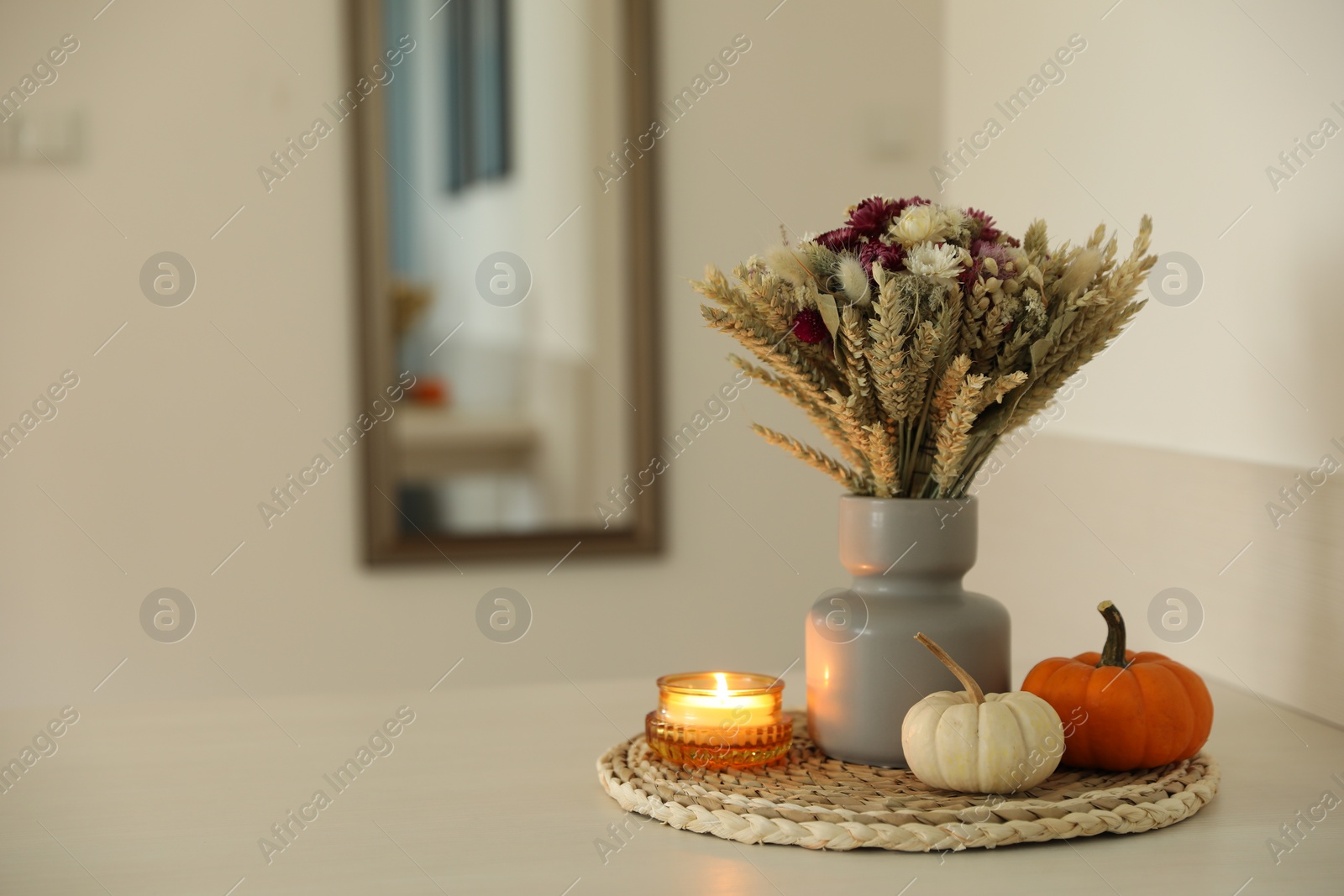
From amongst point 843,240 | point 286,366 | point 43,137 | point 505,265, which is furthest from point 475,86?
point 843,240

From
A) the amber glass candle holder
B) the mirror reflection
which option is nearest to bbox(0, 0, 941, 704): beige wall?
the mirror reflection

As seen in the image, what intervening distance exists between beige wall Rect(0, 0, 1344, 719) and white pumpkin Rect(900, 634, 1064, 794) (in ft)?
3.94

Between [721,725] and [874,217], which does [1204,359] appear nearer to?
[874,217]

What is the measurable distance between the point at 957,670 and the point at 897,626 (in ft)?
0.25

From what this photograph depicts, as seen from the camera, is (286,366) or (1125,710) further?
(286,366)

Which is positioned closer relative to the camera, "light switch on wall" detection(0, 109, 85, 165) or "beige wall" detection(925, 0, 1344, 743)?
"beige wall" detection(925, 0, 1344, 743)

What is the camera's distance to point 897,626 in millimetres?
982

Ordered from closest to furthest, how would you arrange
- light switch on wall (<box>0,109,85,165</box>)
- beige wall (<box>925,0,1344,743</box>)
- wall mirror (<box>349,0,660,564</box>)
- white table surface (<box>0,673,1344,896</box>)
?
1. white table surface (<box>0,673,1344,896</box>)
2. beige wall (<box>925,0,1344,743</box>)
3. light switch on wall (<box>0,109,85,165</box>)
4. wall mirror (<box>349,0,660,564</box>)

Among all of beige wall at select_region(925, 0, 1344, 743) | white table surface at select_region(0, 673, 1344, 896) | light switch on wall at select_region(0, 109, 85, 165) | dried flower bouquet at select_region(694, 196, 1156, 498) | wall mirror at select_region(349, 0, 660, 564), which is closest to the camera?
white table surface at select_region(0, 673, 1344, 896)

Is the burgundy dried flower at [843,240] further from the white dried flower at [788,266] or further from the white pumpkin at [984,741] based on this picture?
the white pumpkin at [984,741]

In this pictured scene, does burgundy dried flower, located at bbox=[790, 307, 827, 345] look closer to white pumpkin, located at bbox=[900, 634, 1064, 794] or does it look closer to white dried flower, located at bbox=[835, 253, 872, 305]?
white dried flower, located at bbox=[835, 253, 872, 305]

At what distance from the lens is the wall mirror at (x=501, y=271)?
99.0 inches

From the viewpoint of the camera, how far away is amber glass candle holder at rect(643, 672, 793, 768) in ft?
3.26

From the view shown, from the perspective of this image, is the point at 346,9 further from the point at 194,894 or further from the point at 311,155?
the point at 194,894
